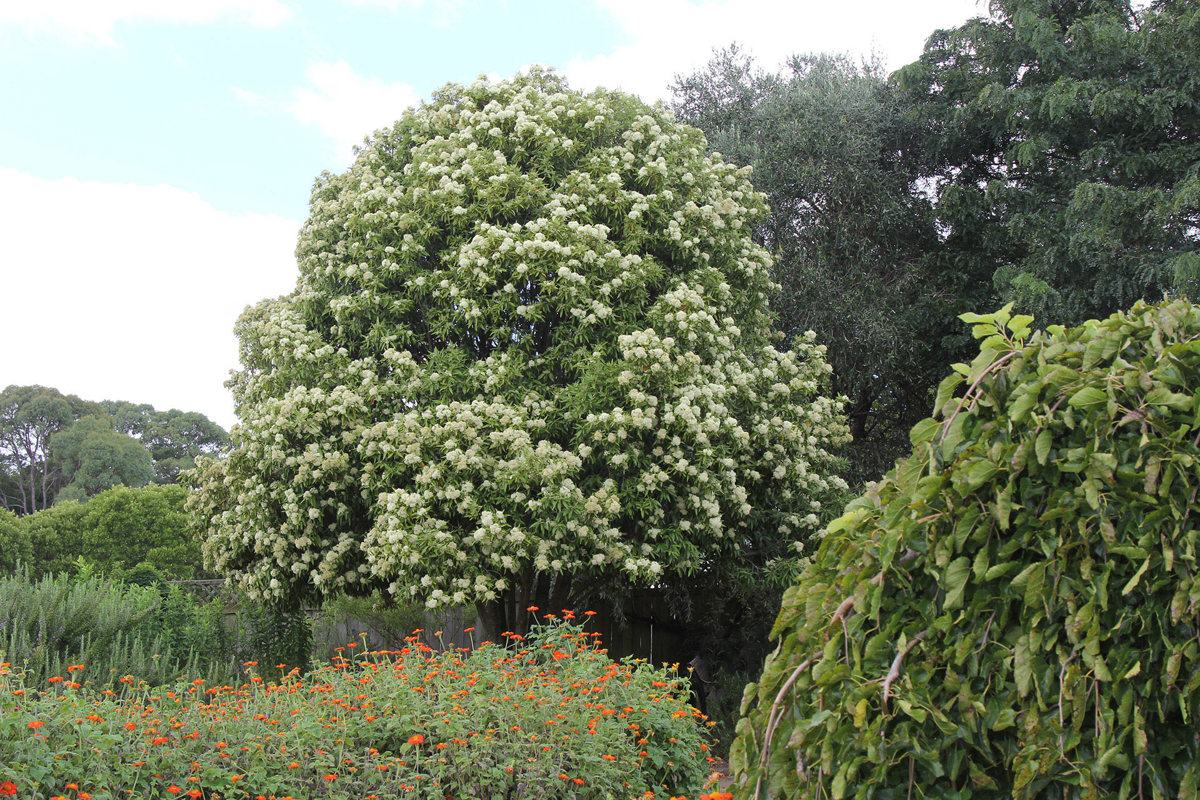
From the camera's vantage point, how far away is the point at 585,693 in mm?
4898

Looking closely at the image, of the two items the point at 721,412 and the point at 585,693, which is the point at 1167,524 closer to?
the point at 585,693

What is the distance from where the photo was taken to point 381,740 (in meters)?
4.22

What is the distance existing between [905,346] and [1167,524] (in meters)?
11.2

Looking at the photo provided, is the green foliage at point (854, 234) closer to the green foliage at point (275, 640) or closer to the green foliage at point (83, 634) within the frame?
the green foliage at point (275, 640)

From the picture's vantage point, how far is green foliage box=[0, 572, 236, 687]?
7.25 metres

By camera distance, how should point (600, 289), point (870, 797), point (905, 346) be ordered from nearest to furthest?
point (870, 797) < point (600, 289) < point (905, 346)

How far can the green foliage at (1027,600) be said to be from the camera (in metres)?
1.85

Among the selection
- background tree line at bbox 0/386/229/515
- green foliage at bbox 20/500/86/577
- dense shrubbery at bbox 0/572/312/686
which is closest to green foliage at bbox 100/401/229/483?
background tree line at bbox 0/386/229/515

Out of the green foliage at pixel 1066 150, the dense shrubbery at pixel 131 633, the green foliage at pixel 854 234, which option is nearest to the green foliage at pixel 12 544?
the dense shrubbery at pixel 131 633

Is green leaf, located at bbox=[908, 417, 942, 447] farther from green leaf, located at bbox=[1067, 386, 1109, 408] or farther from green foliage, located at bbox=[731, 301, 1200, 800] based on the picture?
green leaf, located at bbox=[1067, 386, 1109, 408]

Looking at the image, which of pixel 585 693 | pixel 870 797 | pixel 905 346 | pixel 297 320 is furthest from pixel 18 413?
pixel 870 797

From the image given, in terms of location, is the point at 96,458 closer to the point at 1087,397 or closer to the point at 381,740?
the point at 381,740

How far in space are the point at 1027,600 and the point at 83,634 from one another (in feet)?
27.2

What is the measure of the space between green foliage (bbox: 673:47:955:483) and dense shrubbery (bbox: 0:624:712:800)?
8500mm
